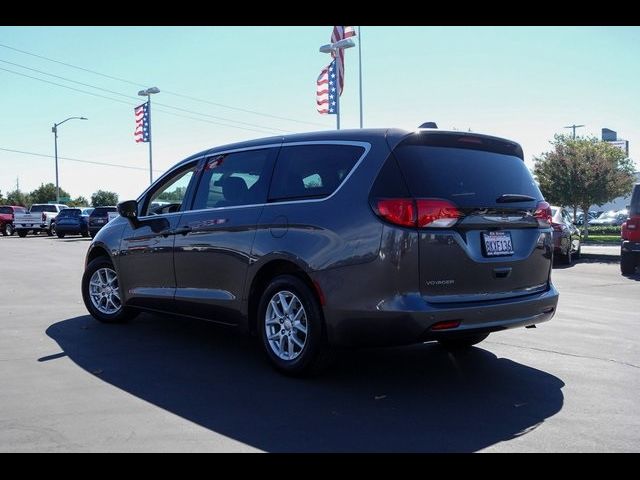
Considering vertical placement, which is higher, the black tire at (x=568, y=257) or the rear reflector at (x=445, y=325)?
the rear reflector at (x=445, y=325)

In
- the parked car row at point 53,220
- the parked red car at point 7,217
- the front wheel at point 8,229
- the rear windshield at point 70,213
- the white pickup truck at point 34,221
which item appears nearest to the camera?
the parked car row at point 53,220

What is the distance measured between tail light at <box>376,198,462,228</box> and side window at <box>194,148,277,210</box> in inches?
50.1

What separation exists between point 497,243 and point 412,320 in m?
0.93

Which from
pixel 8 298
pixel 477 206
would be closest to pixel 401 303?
pixel 477 206

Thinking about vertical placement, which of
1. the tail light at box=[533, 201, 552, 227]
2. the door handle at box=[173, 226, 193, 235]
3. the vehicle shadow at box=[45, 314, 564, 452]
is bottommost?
the vehicle shadow at box=[45, 314, 564, 452]

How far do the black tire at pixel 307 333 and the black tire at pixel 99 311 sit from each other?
8.13ft

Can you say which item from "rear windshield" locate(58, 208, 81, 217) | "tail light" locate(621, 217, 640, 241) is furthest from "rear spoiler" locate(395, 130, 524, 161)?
"rear windshield" locate(58, 208, 81, 217)

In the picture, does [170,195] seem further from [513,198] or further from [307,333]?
[513,198]

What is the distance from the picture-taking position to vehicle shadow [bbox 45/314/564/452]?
143 inches

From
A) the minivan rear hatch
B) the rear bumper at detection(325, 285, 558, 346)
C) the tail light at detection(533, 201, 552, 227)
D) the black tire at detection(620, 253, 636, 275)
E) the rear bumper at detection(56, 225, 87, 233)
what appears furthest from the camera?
the rear bumper at detection(56, 225, 87, 233)

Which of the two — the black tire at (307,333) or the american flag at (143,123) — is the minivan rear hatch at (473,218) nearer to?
the black tire at (307,333)

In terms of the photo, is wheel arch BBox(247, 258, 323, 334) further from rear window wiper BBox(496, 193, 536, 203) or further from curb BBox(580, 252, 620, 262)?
curb BBox(580, 252, 620, 262)

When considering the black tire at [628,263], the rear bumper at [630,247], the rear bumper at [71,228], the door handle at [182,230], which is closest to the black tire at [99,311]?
the door handle at [182,230]

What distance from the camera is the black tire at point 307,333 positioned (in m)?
4.56
